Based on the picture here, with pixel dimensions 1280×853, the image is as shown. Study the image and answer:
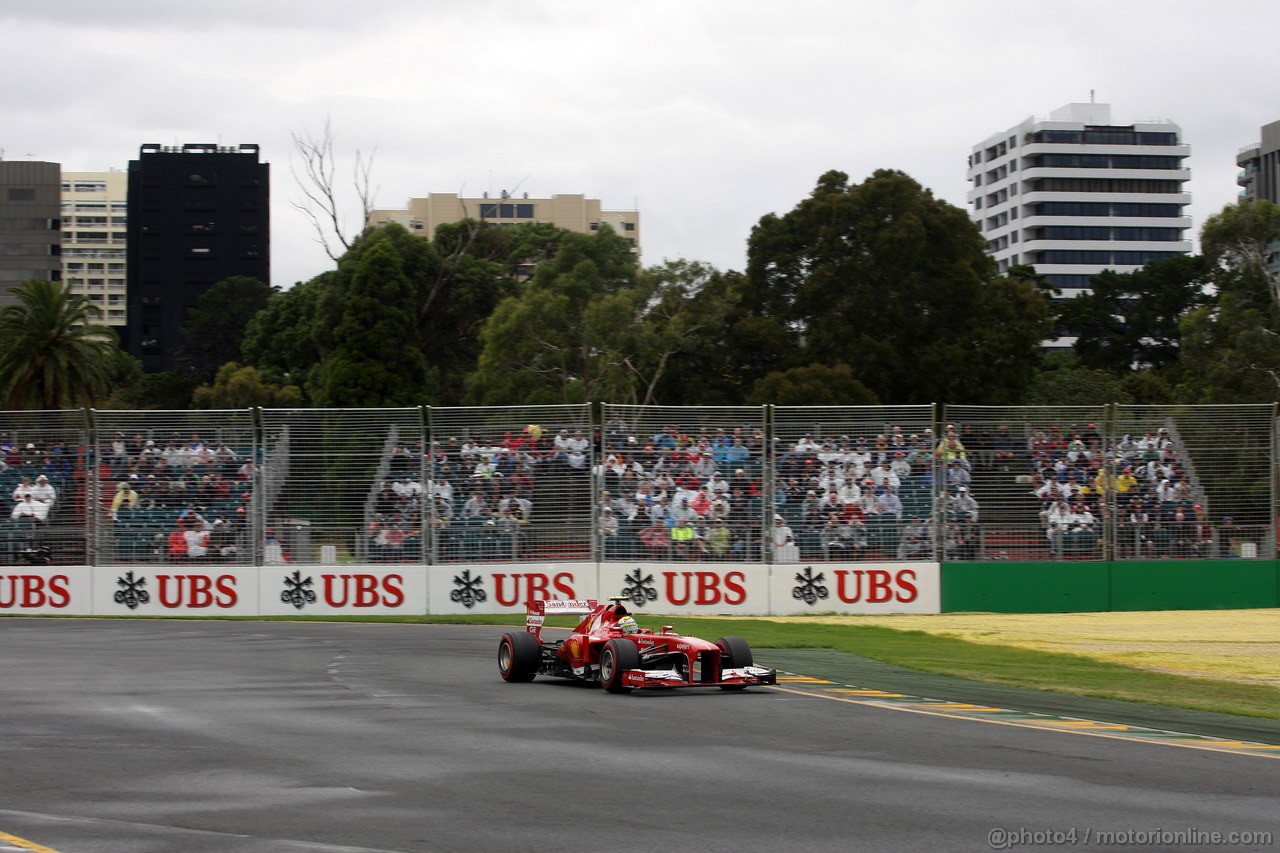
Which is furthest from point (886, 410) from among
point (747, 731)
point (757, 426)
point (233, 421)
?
point (747, 731)

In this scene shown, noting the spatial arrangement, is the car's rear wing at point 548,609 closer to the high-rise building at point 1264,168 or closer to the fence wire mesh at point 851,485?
the fence wire mesh at point 851,485

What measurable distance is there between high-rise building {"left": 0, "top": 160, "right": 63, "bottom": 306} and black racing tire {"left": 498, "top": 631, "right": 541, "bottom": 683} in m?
137

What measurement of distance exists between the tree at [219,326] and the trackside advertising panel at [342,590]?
90078 millimetres

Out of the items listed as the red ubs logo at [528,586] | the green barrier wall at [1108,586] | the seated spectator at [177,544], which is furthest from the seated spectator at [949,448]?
the seated spectator at [177,544]

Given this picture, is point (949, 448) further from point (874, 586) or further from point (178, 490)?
point (178, 490)

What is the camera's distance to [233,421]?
26.3 metres

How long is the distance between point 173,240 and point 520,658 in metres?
134

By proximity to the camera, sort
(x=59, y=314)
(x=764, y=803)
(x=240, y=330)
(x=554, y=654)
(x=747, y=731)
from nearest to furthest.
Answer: (x=764, y=803), (x=747, y=731), (x=554, y=654), (x=59, y=314), (x=240, y=330)

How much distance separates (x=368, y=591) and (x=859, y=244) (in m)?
30.3

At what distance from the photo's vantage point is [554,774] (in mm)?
9078

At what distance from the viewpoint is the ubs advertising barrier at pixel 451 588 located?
Result: 26.0 meters

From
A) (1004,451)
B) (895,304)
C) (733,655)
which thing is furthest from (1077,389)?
(733,655)

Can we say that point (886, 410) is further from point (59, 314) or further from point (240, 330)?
point (240, 330)

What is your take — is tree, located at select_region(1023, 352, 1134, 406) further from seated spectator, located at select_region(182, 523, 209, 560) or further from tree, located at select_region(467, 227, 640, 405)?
seated spectator, located at select_region(182, 523, 209, 560)
